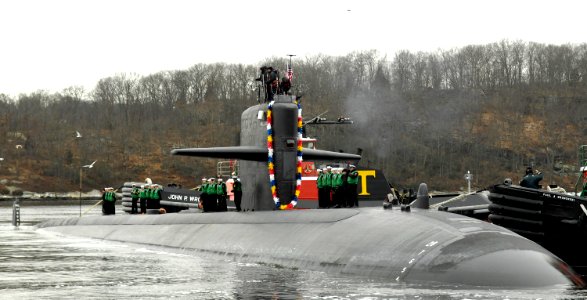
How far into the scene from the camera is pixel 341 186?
74.4 ft

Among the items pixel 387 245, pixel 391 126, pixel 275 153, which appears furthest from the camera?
pixel 391 126

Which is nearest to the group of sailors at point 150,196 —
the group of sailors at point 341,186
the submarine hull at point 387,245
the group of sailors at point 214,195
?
the group of sailors at point 214,195

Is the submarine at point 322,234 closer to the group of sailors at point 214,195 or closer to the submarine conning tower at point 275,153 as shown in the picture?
the submarine conning tower at point 275,153

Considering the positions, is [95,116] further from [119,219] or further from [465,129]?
[119,219]

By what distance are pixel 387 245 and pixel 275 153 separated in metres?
6.05

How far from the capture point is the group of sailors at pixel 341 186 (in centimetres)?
2248

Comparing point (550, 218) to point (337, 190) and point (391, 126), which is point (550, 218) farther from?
point (391, 126)

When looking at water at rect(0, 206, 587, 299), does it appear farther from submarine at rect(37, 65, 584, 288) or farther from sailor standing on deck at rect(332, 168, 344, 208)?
sailor standing on deck at rect(332, 168, 344, 208)

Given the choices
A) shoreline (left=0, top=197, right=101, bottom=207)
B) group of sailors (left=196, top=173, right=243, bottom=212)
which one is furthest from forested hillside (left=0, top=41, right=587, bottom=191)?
group of sailors (left=196, top=173, right=243, bottom=212)

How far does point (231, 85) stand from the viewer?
102438 millimetres

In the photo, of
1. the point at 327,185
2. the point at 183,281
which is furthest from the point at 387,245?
the point at 327,185

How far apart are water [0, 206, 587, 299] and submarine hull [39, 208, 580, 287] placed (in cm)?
Answer: 28

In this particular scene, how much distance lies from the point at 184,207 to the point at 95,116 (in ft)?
248

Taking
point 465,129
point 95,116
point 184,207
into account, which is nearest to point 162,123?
point 95,116
